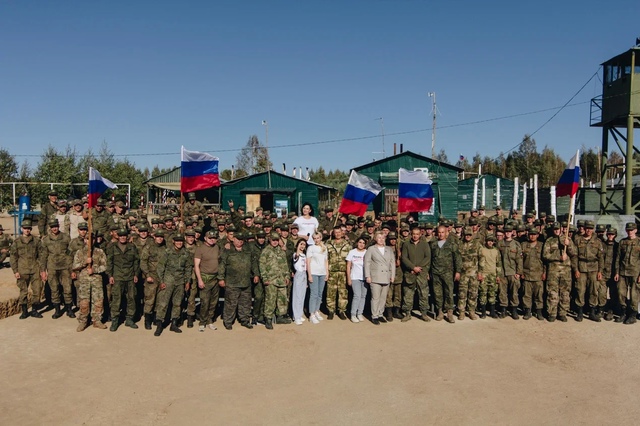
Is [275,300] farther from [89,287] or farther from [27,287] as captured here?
[27,287]

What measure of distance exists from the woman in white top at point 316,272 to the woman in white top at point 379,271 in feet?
2.70

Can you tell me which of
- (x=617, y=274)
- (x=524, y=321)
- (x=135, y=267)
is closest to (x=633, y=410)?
(x=524, y=321)

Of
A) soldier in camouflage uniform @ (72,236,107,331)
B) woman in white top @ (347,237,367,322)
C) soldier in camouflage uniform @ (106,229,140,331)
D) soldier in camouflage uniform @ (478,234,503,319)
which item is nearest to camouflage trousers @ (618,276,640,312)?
soldier in camouflage uniform @ (478,234,503,319)

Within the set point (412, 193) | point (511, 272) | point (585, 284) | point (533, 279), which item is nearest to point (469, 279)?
point (511, 272)

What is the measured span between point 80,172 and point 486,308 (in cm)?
2835

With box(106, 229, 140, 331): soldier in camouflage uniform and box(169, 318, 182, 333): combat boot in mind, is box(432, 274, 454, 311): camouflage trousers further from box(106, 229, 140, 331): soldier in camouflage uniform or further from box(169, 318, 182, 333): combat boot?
box(106, 229, 140, 331): soldier in camouflage uniform

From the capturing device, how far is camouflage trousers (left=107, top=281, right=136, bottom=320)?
8477 mm

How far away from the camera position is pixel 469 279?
934 centimetres

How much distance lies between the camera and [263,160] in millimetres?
50156

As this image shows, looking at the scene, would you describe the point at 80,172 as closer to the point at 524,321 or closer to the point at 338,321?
the point at 338,321

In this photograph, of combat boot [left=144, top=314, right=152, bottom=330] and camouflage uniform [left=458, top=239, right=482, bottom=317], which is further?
camouflage uniform [left=458, top=239, right=482, bottom=317]

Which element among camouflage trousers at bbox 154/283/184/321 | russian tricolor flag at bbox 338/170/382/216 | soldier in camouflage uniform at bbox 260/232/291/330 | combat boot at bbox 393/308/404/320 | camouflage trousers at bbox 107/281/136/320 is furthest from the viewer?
russian tricolor flag at bbox 338/170/382/216

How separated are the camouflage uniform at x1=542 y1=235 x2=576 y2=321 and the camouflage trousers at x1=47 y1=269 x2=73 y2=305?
9461 mm

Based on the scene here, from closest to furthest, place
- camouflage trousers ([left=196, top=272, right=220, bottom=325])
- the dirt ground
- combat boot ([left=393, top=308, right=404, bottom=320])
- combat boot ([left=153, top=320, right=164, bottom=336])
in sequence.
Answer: the dirt ground
combat boot ([left=153, top=320, right=164, bottom=336])
camouflage trousers ([left=196, top=272, right=220, bottom=325])
combat boot ([left=393, top=308, right=404, bottom=320])
